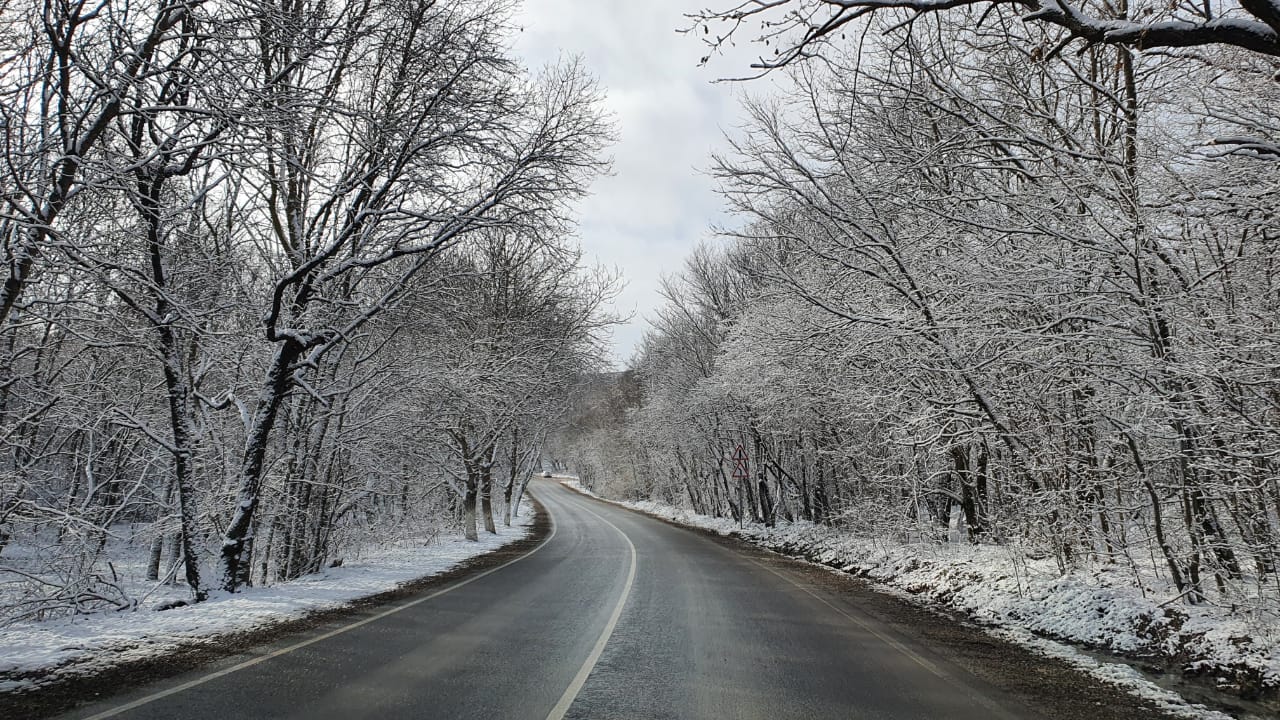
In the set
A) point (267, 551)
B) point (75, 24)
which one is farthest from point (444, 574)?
point (75, 24)

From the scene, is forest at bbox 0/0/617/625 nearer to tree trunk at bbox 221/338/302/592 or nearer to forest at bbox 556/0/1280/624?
tree trunk at bbox 221/338/302/592

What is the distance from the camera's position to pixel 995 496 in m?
12.2

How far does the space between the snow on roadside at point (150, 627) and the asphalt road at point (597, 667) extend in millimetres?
1058

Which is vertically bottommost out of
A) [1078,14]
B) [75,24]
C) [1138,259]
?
[1138,259]

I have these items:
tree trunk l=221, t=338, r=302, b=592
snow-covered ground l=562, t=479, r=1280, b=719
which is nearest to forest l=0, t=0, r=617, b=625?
tree trunk l=221, t=338, r=302, b=592

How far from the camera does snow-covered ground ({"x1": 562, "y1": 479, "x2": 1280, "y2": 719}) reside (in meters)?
5.68

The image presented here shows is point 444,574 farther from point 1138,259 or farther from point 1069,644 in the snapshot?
point 1138,259

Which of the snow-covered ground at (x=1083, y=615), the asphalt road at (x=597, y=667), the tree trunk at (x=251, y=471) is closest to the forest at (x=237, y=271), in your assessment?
the tree trunk at (x=251, y=471)

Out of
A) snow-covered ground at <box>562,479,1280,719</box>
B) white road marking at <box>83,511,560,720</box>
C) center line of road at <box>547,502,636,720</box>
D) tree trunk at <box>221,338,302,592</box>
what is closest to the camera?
white road marking at <box>83,511,560,720</box>

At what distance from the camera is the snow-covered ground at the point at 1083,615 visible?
5.68m

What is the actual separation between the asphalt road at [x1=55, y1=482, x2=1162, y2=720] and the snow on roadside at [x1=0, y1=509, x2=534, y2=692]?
1.06 meters

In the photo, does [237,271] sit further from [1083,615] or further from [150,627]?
[1083,615]

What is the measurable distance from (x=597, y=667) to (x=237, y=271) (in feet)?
33.5

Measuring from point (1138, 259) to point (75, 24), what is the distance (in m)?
10.4
